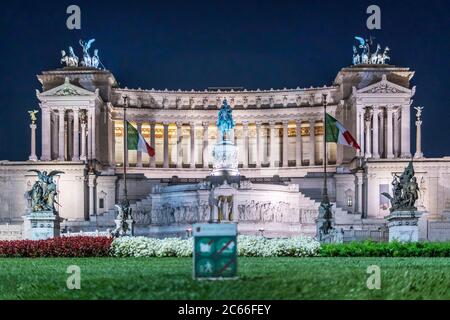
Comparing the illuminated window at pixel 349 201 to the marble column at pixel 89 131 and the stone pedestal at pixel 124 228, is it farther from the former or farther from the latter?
the stone pedestal at pixel 124 228

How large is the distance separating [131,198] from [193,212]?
56.5 ft

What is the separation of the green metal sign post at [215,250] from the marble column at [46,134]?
101980mm

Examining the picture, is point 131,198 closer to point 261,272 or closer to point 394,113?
point 394,113

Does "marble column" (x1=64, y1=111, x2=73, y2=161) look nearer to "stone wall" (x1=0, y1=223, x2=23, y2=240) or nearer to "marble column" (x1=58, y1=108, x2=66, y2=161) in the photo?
"marble column" (x1=58, y1=108, x2=66, y2=161)

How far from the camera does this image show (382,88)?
12581cm

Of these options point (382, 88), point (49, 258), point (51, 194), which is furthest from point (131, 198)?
point (49, 258)

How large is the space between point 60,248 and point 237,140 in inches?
3525

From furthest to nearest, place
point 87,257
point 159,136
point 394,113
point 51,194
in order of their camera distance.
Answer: point 159,136, point 394,113, point 51,194, point 87,257

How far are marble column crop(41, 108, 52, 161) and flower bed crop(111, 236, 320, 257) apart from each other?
76.4m

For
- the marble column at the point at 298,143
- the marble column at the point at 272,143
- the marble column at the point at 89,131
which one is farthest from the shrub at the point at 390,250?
the marble column at the point at 272,143

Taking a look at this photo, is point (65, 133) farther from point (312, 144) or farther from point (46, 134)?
point (312, 144)

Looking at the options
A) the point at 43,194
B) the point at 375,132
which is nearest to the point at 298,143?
the point at 375,132

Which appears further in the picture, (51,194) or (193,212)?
(193,212)

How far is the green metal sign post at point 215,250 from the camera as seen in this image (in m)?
27.0
